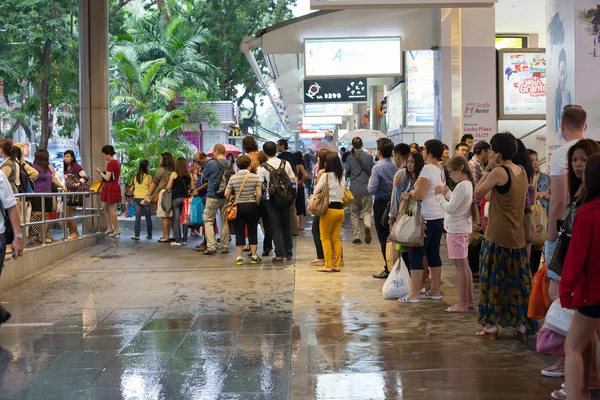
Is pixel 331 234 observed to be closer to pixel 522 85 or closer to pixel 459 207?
pixel 459 207

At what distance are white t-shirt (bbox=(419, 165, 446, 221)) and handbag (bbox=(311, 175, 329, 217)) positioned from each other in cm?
271

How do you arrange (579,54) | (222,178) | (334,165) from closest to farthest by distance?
(579,54)
(334,165)
(222,178)

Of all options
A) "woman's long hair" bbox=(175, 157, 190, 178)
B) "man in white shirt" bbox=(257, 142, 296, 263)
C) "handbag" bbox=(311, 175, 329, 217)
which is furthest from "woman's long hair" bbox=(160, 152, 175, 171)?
"handbag" bbox=(311, 175, 329, 217)

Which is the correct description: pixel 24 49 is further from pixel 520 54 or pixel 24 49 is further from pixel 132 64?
pixel 520 54

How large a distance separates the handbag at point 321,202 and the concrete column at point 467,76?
15.7ft

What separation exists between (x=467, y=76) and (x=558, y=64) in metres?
6.18

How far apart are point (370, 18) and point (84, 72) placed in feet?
21.1

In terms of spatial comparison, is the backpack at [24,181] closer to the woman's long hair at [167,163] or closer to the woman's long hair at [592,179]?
the woman's long hair at [167,163]

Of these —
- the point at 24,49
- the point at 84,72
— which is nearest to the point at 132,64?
the point at 24,49

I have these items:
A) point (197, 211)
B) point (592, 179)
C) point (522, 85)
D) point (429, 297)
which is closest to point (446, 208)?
point (429, 297)

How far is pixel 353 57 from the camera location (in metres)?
16.1

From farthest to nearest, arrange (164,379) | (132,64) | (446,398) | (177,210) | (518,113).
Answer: (132,64) < (518,113) < (177,210) < (164,379) < (446,398)

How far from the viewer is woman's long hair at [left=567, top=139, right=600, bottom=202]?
5.30m

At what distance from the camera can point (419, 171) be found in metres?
9.02
